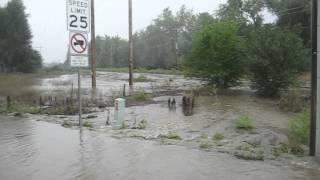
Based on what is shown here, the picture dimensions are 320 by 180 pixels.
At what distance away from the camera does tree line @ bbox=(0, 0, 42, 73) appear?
238 feet

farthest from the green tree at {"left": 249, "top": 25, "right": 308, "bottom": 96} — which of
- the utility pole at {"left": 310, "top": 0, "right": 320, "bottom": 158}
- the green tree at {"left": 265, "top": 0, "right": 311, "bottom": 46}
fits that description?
the green tree at {"left": 265, "top": 0, "right": 311, "bottom": 46}

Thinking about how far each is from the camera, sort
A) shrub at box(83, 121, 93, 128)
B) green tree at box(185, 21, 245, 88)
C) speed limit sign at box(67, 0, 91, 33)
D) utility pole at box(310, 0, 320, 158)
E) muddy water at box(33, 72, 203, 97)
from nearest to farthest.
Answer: utility pole at box(310, 0, 320, 158) < speed limit sign at box(67, 0, 91, 33) < shrub at box(83, 121, 93, 128) < green tree at box(185, 21, 245, 88) < muddy water at box(33, 72, 203, 97)

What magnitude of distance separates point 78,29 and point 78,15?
0.33 metres

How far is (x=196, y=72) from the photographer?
1097 inches

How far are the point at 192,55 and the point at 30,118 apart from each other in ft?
43.4

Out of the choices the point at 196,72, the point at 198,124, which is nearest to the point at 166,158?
the point at 198,124

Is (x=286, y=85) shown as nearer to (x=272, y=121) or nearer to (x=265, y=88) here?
(x=265, y=88)

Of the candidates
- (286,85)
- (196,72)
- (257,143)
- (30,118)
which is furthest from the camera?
(196,72)

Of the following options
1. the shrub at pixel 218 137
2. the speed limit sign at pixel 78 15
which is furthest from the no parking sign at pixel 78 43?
the shrub at pixel 218 137

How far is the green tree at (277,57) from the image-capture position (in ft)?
77.5

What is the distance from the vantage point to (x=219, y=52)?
26797mm

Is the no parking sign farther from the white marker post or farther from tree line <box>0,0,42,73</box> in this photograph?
tree line <box>0,0,42,73</box>

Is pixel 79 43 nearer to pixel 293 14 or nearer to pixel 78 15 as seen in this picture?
pixel 78 15

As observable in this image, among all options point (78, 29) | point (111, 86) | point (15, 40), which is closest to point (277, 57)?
point (78, 29)
